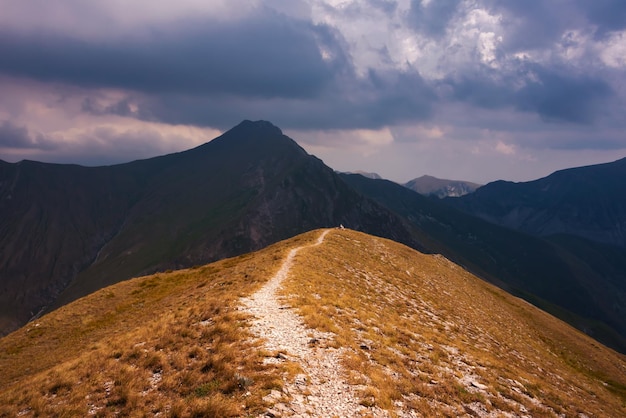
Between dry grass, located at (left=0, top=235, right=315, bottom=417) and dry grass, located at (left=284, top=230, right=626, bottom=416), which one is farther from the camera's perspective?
dry grass, located at (left=284, top=230, right=626, bottom=416)

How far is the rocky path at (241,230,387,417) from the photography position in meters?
12.7

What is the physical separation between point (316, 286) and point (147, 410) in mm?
17696

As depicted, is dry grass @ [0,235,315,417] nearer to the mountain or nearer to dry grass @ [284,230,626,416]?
the mountain

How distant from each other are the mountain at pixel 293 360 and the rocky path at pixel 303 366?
0.24 ft

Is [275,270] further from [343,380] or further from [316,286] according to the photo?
[343,380]

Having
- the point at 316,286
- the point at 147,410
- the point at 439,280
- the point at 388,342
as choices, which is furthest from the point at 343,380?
the point at 439,280

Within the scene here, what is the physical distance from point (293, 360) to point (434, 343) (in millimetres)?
11936

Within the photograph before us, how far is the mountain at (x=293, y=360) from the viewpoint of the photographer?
1373 centimetres

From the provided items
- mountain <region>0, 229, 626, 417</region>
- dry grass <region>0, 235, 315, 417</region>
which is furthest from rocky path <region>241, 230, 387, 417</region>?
dry grass <region>0, 235, 315, 417</region>

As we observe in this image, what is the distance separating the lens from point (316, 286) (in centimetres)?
2947

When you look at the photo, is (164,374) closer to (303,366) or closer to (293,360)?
(293,360)

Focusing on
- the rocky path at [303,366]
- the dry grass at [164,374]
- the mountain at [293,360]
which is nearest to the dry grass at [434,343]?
the mountain at [293,360]

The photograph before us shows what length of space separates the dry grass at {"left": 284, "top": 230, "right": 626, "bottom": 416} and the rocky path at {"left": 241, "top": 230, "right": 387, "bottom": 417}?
0.78 meters

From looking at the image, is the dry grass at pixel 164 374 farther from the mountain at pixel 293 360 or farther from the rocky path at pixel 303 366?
the rocky path at pixel 303 366
